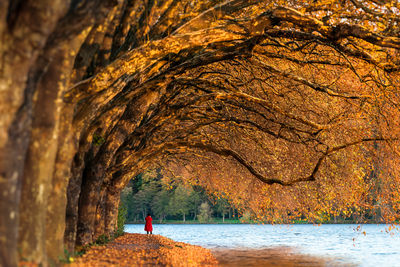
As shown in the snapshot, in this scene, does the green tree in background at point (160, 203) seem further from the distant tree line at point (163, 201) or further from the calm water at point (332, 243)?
the calm water at point (332, 243)

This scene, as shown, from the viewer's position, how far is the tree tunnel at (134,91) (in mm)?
5312

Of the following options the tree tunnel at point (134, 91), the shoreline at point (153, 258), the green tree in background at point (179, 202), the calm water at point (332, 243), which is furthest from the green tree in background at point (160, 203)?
the tree tunnel at point (134, 91)

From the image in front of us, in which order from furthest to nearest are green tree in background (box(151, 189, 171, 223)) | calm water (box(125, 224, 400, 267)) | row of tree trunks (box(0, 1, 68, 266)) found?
green tree in background (box(151, 189, 171, 223)) → calm water (box(125, 224, 400, 267)) → row of tree trunks (box(0, 1, 68, 266))

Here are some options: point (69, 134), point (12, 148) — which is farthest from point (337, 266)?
point (12, 148)

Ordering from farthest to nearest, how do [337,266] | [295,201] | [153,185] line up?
[153,185] < [337,266] < [295,201]

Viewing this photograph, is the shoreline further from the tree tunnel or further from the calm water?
the calm water

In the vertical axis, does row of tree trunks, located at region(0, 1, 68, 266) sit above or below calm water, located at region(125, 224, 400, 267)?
above

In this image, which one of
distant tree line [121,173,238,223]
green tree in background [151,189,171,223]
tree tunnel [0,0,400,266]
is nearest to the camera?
tree tunnel [0,0,400,266]

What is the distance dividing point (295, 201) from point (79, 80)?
13256mm

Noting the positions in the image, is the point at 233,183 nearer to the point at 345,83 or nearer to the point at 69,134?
the point at 345,83

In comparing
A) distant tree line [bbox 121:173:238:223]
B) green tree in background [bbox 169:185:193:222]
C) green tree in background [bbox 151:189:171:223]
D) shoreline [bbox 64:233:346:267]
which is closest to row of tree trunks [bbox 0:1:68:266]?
shoreline [bbox 64:233:346:267]

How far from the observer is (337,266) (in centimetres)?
2119

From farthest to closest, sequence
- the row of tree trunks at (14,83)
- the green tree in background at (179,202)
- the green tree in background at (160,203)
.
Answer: the green tree in background at (160,203), the green tree in background at (179,202), the row of tree trunks at (14,83)

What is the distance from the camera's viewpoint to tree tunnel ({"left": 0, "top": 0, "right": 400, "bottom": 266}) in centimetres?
531
